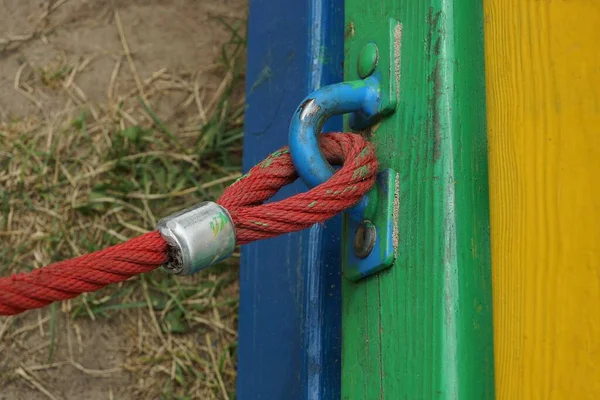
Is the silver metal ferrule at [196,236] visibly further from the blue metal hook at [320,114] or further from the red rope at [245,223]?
the blue metal hook at [320,114]

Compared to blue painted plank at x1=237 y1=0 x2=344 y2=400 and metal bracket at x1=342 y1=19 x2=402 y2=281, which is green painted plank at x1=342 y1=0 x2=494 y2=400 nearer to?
metal bracket at x1=342 y1=19 x2=402 y2=281

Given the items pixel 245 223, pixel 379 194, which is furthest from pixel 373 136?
pixel 245 223

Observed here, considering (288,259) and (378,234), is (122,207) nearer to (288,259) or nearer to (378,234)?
(288,259)

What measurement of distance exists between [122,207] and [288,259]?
2.22ft

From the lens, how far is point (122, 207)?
1.70m

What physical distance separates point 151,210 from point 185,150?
0.54 feet

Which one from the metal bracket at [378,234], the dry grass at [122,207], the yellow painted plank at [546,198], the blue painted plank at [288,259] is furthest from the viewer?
the dry grass at [122,207]

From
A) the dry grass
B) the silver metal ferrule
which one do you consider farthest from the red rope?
the dry grass

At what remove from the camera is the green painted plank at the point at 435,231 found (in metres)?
0.72

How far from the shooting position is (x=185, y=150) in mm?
1719

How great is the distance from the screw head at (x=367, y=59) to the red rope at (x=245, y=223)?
81mm

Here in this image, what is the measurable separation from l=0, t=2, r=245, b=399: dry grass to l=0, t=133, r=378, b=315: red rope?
871 millimetres

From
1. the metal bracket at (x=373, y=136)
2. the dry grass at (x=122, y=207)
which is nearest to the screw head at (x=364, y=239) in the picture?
the metal bracket at (x=373, y=136)

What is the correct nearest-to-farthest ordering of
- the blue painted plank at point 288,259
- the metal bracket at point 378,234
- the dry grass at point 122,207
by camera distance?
the metal bracket at point 378,234 < the blue painted plank at point 288,259 < the dry grass at point 122,207
